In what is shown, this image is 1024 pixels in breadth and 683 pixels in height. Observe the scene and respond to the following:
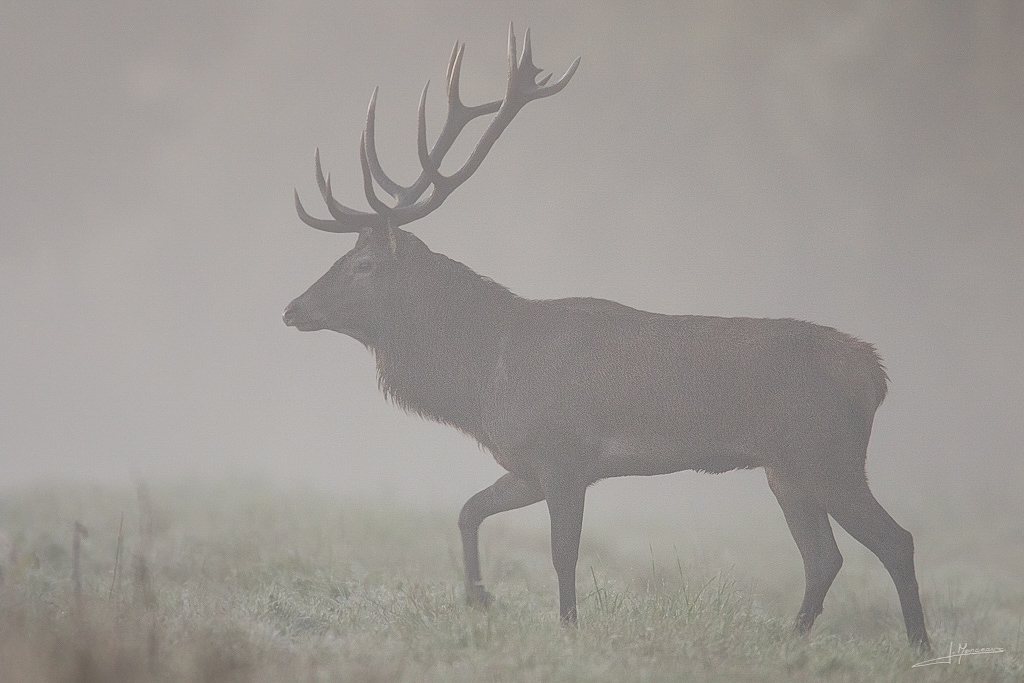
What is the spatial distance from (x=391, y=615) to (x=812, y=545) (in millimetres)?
2297

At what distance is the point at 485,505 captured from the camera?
16.1 feet

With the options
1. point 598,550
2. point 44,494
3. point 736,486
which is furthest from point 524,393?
point 736,486

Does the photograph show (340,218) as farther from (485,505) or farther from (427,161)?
(485,505)

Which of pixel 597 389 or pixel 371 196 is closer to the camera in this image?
pixel 597 389

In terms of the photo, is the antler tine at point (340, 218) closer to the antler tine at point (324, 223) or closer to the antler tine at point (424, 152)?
the antler tine at point (324, 223)

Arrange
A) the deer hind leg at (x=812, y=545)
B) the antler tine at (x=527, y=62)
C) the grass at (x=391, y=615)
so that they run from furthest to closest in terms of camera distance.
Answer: the antler tine at (x=527, y=62)
the deer hind leg at (x=812, y=545)
the grass at (x=391, y=615)

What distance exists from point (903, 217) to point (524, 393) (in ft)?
46.4

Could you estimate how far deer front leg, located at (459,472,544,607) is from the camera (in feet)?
15.7

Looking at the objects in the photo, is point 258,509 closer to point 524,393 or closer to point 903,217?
point 524,393

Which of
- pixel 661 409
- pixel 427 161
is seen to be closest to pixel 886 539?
pixel 661 409

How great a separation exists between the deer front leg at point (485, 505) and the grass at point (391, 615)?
8.2 inches

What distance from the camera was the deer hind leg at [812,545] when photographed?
4.72 meters
